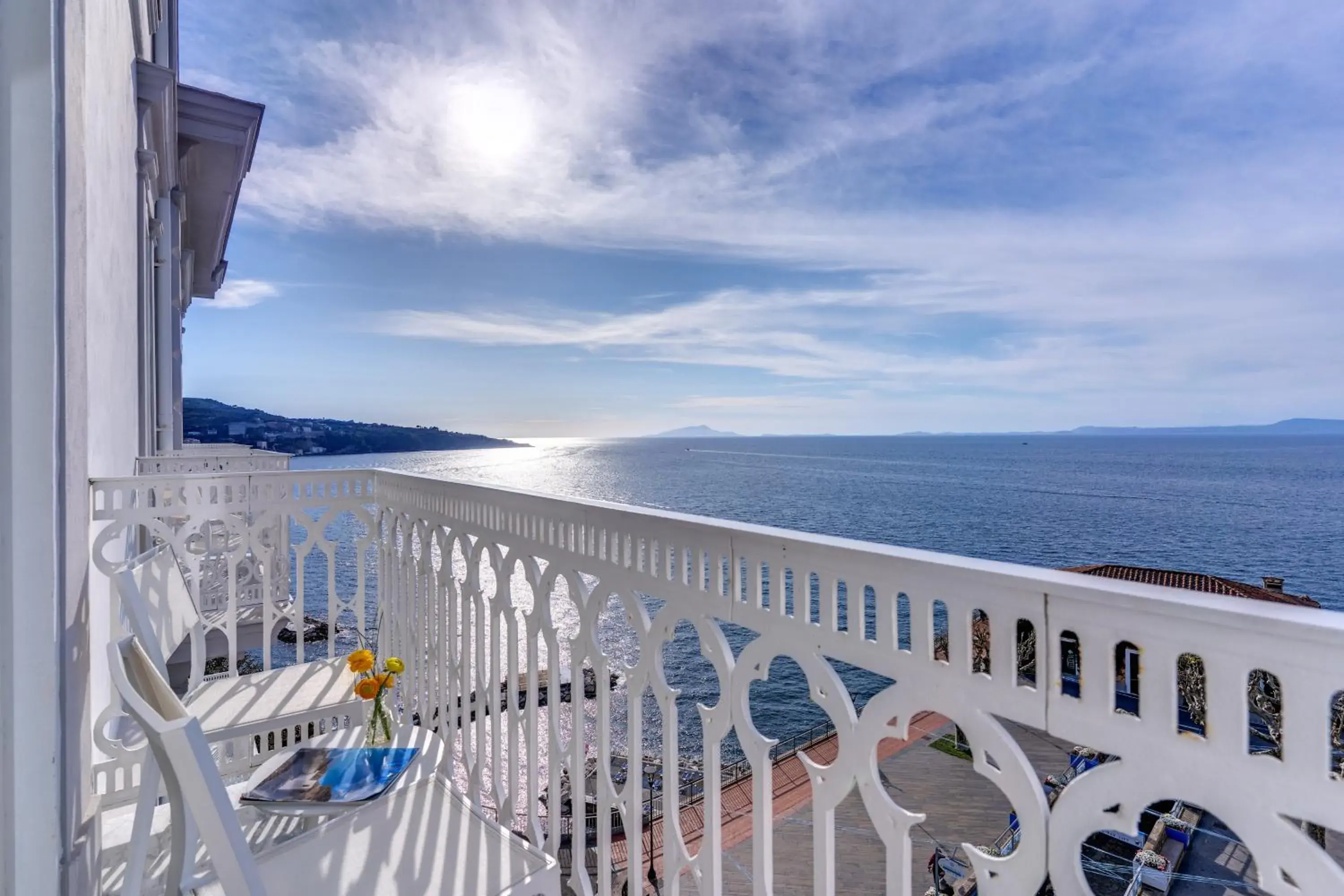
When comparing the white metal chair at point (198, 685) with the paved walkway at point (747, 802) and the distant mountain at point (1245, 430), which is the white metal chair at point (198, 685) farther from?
the distant mountain at point (1245, 430)

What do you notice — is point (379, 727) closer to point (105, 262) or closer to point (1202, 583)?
point (105, 262)

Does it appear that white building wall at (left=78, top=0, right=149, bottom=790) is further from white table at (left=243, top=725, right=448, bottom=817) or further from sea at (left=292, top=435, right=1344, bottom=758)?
sea at (left=292, top=435, right=1344, bottom=758)

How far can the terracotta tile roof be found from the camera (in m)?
0.80

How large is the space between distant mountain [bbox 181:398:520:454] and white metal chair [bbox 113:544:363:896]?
449 inches

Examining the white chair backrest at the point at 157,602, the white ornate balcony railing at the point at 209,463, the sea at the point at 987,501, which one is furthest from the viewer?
the sea at the point at 987,501

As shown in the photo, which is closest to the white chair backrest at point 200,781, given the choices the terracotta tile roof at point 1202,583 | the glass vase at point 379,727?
the glass vase at point 379,727

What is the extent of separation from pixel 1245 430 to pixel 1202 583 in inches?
8708

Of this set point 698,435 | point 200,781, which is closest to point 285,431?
point 200,781

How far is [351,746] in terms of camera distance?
193 cm

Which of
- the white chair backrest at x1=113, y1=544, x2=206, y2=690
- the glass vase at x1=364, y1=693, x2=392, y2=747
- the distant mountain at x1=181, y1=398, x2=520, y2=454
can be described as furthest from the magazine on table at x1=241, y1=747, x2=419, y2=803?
the distant mountain at x1=181, y1=398, x2=520, y2=454

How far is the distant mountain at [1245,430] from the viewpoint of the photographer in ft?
433

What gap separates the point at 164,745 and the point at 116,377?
3069 millimetres

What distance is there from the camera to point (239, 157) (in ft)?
19.6

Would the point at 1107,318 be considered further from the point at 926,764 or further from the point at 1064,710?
the point at 1064,710
